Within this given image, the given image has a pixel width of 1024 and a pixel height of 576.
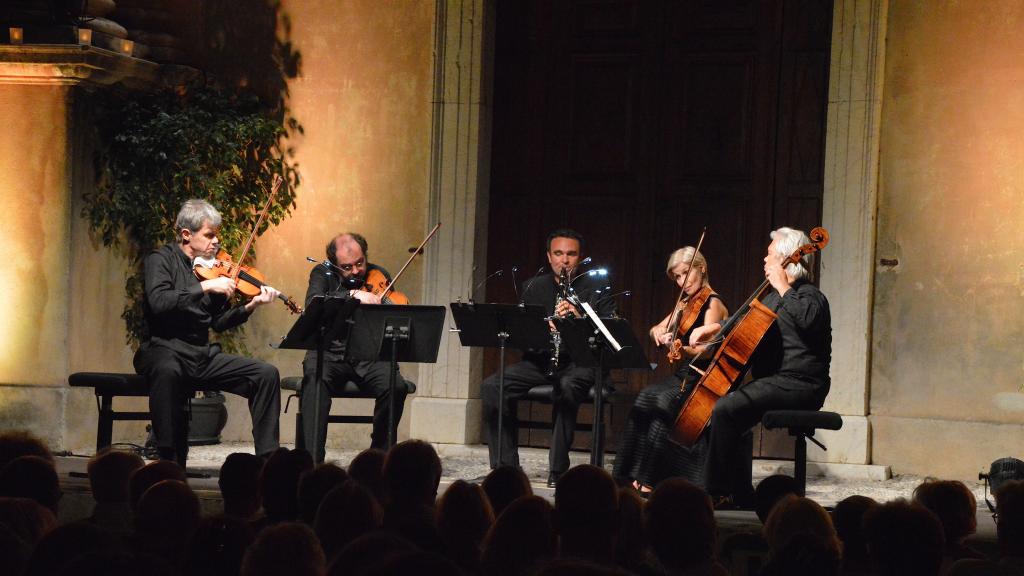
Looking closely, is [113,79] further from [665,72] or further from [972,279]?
[972,279]

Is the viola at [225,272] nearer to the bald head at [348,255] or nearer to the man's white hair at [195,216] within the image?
the man's white hair at [195,216]

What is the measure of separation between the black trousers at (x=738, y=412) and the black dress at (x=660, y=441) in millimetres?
232

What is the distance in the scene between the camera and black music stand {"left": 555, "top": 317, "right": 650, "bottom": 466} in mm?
6412

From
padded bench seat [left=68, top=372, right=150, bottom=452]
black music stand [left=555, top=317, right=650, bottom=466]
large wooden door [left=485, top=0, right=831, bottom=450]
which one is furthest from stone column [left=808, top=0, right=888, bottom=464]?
padded bench seat [left=68, top=372, right=150, bottom=452]

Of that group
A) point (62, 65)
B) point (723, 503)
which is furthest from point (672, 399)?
point (62, 65)

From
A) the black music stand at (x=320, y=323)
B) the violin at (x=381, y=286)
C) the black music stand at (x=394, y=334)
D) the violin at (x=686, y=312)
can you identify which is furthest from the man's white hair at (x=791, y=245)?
the black music stand at (x=320, y=323)

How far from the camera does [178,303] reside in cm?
670

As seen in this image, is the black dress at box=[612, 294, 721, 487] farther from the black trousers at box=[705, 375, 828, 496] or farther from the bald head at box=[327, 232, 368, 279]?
the bald head at box=[327, 232, 368, 279]

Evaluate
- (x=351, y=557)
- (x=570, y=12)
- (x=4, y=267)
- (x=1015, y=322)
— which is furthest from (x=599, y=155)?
(x=351, y=557)

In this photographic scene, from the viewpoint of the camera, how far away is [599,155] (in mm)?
8492

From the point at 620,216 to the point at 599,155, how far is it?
416mm

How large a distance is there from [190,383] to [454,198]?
225 cm

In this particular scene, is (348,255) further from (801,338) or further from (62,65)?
(801,338)

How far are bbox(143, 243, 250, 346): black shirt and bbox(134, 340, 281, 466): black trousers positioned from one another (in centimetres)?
8
